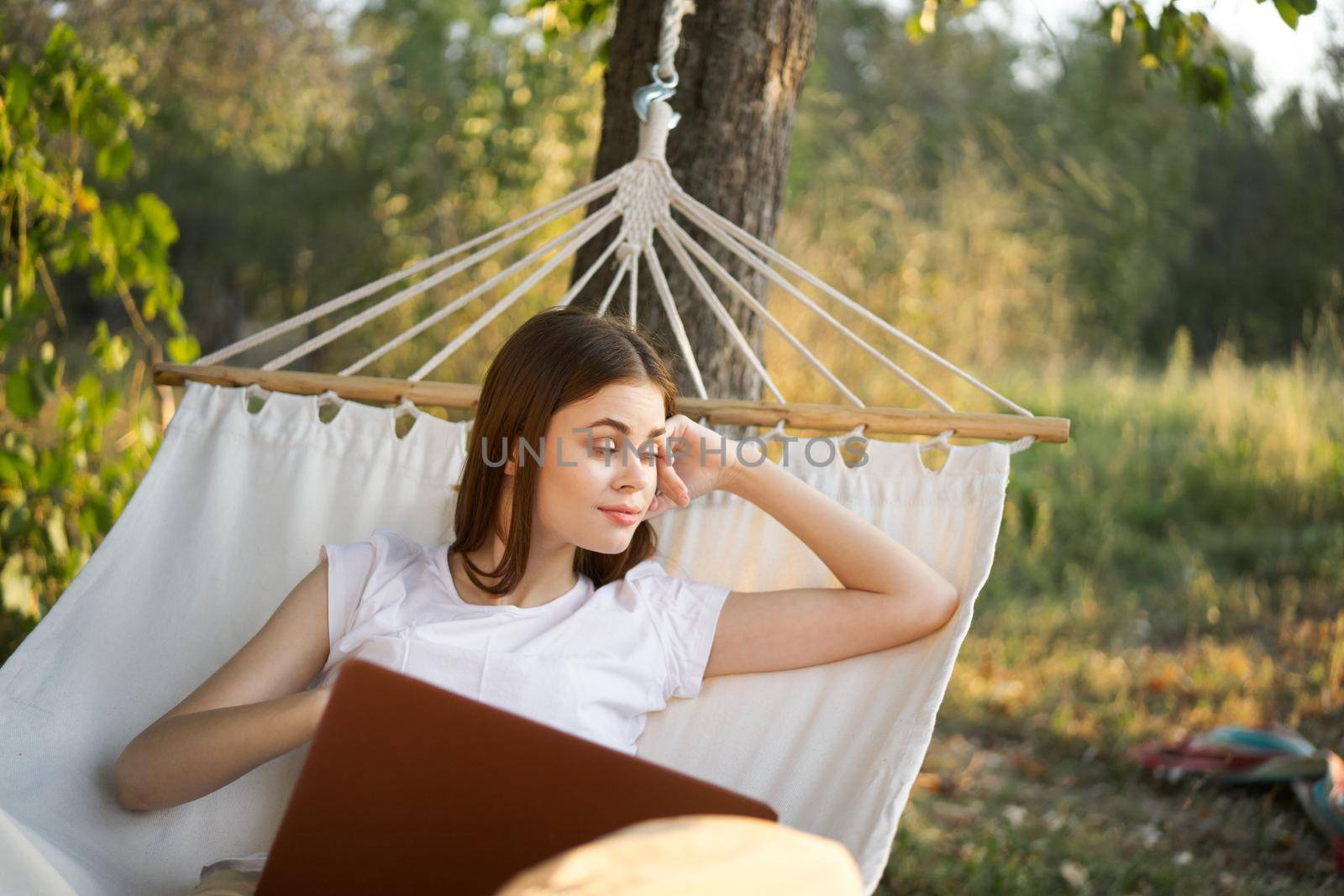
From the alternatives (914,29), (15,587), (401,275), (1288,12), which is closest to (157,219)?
(15,587)

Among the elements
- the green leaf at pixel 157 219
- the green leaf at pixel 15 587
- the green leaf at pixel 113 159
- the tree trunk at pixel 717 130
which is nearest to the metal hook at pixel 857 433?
the tree trunk at pixel 717 130

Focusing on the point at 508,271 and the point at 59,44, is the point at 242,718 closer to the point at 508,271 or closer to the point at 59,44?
the point at 508,271

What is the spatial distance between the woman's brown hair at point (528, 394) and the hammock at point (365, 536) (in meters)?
0.23

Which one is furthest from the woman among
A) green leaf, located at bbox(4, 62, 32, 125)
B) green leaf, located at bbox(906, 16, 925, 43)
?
green leaf, located at bbox(906, 16, 925, 43)

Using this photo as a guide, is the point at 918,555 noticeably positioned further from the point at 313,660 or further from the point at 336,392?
the point at 336,392

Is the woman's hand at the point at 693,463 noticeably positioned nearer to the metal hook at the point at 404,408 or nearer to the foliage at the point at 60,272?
the metal hook at the point at 404,408

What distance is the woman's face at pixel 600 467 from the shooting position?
141cm

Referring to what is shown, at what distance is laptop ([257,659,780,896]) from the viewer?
1.01m

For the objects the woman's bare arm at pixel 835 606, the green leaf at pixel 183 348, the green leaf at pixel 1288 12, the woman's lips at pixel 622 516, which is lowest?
the woman's bare arm at pixel 835 606

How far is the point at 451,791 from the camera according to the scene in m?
1.04

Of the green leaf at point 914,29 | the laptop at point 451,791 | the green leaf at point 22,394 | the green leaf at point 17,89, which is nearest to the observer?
the laptop at point 451,791

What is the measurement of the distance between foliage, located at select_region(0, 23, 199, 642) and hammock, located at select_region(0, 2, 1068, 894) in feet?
2.47

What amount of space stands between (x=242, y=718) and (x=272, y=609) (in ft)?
1.56

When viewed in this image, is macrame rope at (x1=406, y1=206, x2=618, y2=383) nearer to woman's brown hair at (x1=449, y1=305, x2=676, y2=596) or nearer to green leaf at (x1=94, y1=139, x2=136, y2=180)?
woman's brown hair at (x1=449, y1=305, x2=676, y2=596)
